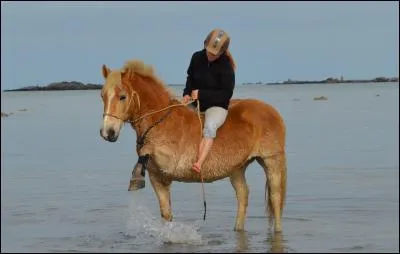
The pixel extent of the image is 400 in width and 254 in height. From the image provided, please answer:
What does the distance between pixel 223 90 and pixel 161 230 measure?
1.91m

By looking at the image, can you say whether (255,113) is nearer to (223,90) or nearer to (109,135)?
(223,90)

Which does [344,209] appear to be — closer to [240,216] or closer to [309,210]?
[309,210]

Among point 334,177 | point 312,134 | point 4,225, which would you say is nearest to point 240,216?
point 4,225

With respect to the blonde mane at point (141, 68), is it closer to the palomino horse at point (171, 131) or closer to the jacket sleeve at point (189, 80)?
the palomino horse at point (171, 131)

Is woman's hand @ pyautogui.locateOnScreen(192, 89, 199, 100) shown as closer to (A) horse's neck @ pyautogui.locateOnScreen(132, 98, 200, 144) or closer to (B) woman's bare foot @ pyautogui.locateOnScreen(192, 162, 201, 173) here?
(A) horse's neck @ pyautogui.locateOnScreen(132, 98, 200, 144)

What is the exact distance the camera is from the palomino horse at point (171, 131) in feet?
35.7

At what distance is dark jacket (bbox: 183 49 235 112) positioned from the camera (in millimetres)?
11430

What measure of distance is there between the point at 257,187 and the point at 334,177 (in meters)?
2.08

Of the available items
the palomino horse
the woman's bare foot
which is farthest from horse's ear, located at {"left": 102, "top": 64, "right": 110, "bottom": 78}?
the woman's bare foot

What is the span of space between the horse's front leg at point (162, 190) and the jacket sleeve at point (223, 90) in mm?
1092

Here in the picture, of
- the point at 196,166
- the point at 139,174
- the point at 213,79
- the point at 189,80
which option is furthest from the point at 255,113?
the point at 139,174

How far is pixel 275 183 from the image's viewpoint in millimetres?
12258

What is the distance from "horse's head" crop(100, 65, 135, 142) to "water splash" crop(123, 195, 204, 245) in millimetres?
1576

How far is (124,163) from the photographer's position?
876 inches
